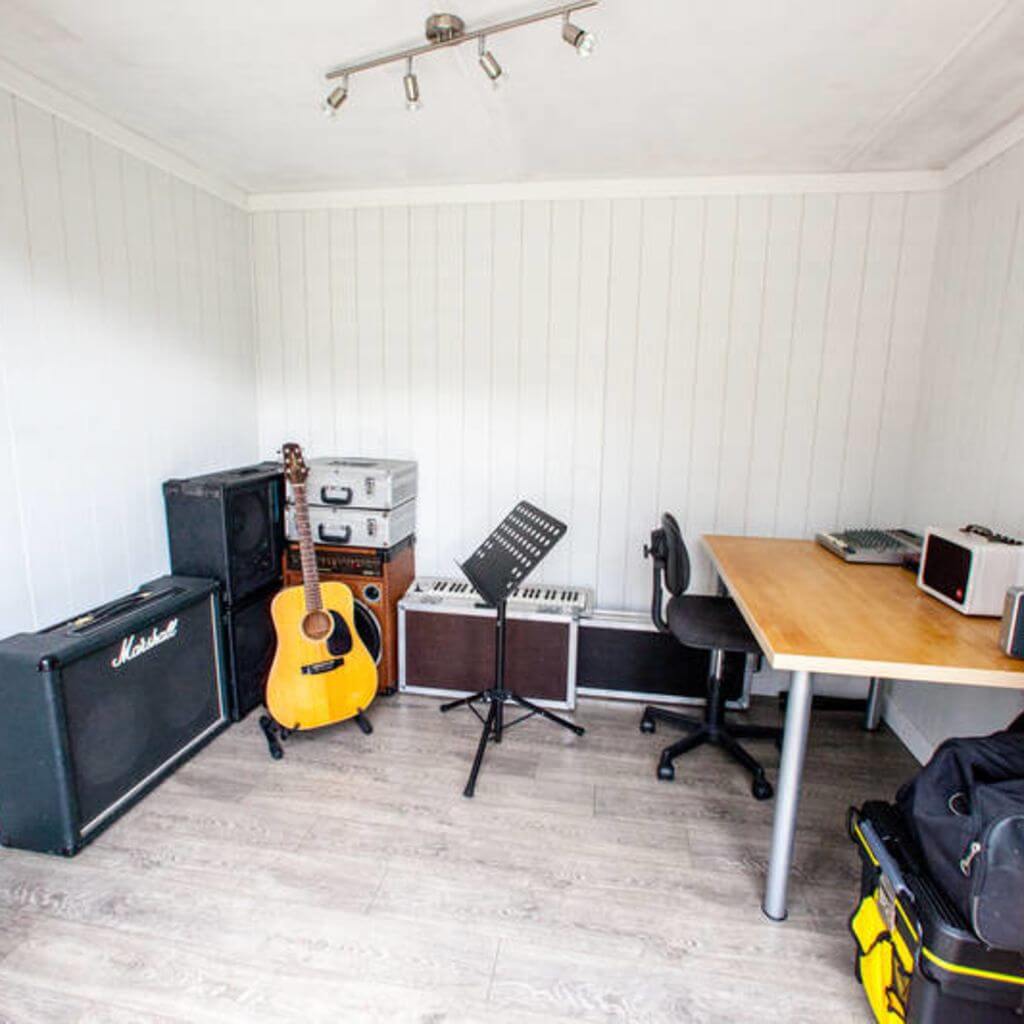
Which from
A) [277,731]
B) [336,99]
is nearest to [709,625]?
[277,731]

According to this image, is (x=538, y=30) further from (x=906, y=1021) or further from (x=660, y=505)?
(x=906, y=1021)

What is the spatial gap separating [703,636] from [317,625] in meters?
1.48

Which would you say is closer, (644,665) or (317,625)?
(317,625)

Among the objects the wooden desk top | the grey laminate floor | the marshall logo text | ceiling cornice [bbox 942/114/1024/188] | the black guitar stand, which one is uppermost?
ceiling cornice [bbox 942/114/1024/188]

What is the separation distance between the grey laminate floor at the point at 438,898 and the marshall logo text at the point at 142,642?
52 centimetres

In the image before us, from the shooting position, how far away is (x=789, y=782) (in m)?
1.63

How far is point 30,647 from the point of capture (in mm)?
1849

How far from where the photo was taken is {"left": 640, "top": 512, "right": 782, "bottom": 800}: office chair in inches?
88.4

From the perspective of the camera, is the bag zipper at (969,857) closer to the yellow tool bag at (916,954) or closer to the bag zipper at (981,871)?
the bag zipper at (981,871)

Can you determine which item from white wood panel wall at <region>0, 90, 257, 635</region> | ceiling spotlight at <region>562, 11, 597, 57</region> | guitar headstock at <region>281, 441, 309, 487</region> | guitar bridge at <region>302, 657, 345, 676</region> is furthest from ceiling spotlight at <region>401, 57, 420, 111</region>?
guitar bridge at <region>302, 657, 345, 676</region>

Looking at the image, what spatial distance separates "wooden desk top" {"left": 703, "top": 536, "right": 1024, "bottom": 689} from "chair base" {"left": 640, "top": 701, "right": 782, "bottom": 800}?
25.6 inches

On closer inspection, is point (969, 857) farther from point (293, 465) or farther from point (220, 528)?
point (220, 528)

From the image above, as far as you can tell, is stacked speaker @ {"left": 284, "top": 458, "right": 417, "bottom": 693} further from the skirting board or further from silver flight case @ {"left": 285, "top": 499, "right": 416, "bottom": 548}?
the skirting board

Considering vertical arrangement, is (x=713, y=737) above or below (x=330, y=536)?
below
